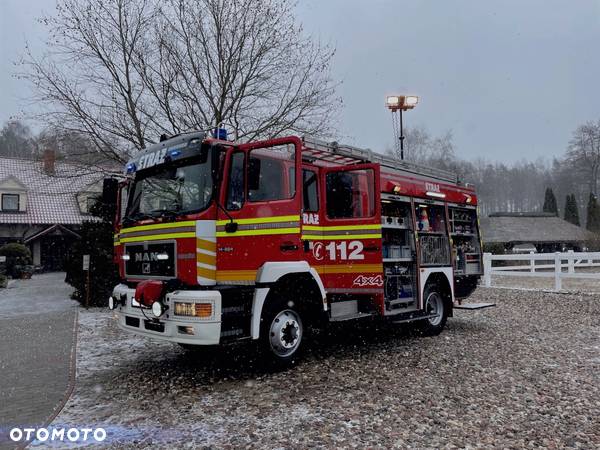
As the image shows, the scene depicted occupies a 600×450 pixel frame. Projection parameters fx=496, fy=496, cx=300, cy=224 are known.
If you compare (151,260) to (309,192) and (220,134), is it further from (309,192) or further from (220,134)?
(309,192)

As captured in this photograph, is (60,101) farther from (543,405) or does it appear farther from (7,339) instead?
(543,405)

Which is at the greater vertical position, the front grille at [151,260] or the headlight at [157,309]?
the front grille at [151,260]

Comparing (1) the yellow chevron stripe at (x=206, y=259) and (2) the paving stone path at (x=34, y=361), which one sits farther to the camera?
(1) the yellow chevron stripe at (x=206, y=259)

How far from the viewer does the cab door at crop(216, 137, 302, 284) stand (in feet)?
19.5

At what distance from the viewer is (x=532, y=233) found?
38.6 metres

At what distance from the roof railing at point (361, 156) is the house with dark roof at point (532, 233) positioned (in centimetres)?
2937

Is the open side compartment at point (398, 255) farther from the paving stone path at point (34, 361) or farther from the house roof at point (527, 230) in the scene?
the house roof at point (527, 230)

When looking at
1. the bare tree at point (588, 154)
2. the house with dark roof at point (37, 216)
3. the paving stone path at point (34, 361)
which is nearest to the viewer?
the paving stone path at point (34, 361)

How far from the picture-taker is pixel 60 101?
1475 cm

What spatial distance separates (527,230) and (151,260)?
38.2 metres

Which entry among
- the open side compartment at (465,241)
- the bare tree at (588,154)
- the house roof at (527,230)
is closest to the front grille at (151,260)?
the open side compartment at (465,241)

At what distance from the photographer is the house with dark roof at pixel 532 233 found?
1485 inches

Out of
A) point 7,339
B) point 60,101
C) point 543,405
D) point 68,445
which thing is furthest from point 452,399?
point 60,101

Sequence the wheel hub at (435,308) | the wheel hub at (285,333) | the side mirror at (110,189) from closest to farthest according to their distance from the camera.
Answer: the wheel hub at (285,333), the side mirror at (110,189), the wheel hub at (435,308)
